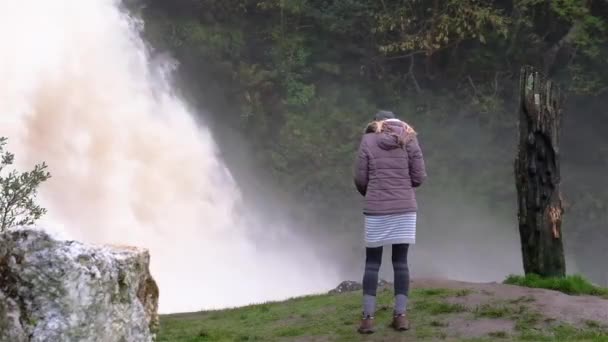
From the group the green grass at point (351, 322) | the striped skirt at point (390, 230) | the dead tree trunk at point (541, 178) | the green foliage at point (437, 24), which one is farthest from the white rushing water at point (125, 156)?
the striped skirt at point (390, 230)

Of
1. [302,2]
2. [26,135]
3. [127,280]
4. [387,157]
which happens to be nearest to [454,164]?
[302,2]

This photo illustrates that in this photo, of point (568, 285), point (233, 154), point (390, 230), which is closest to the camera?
point (390, 230)

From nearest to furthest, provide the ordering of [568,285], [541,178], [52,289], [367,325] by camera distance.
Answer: [52,289] → [367,325] → [568,285] → [541,178]

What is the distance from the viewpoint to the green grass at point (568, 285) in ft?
29.9

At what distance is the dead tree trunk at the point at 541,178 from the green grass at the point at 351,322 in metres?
1.45

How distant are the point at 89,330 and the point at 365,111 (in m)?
19.0

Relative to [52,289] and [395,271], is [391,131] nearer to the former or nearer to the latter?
[395,271]

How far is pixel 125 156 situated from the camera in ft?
54.6

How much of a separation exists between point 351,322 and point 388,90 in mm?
15840

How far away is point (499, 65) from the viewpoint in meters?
22.6

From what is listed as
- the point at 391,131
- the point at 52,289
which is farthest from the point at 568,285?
the point at 52,289

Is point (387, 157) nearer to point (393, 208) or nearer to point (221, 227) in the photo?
point (393, 208)

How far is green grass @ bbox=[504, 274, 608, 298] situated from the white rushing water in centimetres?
707

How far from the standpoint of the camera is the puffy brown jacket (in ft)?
22.7
